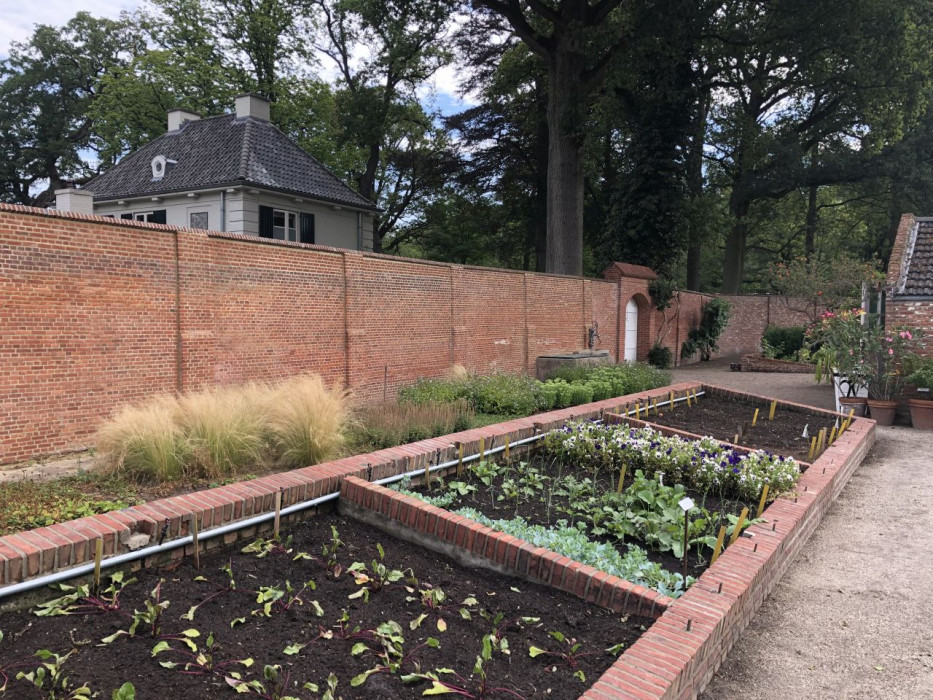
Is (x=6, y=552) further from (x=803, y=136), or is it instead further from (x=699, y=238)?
(x=803, y=136)

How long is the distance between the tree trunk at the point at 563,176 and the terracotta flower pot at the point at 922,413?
9583 mm

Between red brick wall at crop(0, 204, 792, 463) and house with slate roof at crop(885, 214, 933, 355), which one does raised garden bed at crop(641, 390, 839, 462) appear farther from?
red brick wall at crop(0, 204, 792, 463)

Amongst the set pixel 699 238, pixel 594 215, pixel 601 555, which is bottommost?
pixel 601 555

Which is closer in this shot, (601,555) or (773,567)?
(601,555)

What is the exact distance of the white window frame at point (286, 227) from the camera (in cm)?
1958

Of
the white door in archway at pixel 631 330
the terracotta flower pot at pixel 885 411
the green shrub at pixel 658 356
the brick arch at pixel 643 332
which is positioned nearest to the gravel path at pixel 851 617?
the terracotta flower pot at pixel 885 411

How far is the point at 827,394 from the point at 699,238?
8.95 m

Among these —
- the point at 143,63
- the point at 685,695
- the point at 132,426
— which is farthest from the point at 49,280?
the point at 143,63

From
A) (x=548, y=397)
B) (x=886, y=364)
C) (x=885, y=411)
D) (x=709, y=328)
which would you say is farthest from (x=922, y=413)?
(x=709, y=328)

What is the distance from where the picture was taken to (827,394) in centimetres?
1464

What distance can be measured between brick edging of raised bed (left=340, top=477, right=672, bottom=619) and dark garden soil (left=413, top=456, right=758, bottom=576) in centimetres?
65

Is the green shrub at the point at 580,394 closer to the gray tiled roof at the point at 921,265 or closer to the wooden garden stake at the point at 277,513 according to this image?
the wooden garden stake at the point at 277,513

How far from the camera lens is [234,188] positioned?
18391 millimetres

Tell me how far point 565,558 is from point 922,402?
10.1 meters
